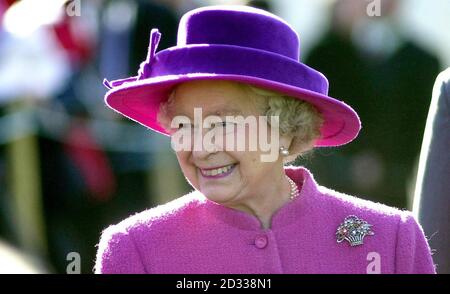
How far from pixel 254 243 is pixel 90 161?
3.61m

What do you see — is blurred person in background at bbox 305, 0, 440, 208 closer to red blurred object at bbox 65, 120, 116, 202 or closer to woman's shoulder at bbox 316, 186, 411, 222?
red blurred object at bbox 65, 120, 116, 202

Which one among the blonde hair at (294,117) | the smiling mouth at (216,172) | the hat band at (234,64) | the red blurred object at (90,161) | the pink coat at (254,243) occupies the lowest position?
the red blurred object at (90,161)

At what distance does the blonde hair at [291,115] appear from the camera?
3.74m

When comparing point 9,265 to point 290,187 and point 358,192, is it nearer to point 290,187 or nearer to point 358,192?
point 290,187

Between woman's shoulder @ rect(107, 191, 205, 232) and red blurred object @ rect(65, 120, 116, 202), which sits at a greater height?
woman's shoulder @ rect(107, 191, 205, 232)

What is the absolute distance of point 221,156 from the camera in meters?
3.64

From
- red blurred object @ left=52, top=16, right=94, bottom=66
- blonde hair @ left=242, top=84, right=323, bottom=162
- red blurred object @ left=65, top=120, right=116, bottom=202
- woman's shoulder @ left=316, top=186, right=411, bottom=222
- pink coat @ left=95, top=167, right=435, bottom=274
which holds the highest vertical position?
blonde hair @ left=242, top=84, right=323, bottom=162

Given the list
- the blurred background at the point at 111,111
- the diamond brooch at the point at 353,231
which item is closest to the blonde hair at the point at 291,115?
the diamond brooch at the point at 353,231

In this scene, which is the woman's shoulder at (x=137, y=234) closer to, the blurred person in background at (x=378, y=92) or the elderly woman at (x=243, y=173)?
the elderly woman at (x=243, y=173)

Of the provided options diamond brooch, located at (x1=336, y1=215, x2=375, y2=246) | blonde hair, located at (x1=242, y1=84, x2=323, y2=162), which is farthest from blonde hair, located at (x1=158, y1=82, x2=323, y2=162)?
diamond brooch, located at (x1=336, y1=215, x2=375, y2=246)

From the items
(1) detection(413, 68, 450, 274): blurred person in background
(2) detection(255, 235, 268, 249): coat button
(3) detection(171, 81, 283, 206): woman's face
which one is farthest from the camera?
(1) detection(413, 68, 450, 274): blurred person in background

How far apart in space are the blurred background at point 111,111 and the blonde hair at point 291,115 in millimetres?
3290

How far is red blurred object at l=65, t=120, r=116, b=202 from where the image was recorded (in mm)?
7215

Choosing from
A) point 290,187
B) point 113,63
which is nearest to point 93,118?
point 113,63
